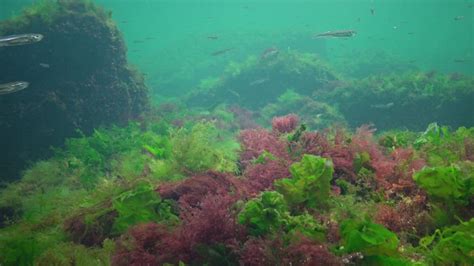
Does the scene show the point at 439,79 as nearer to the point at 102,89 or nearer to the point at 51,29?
the point at 102,89

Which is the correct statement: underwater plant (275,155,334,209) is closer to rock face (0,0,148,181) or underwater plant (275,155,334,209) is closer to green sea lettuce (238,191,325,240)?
green sea lettuce (238,191,325,240)

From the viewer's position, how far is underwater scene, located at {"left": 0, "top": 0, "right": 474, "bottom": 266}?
358 centimetres

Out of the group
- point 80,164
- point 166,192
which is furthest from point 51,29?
point 166,192

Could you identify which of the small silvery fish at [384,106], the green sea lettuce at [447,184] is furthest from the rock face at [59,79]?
the small silvery fish at [384,106]

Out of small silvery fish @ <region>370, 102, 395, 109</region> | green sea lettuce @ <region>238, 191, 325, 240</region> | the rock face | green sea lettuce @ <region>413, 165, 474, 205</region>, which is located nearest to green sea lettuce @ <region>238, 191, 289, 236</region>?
green sea lettuce @ <region>238, 191, 325, 240</region>

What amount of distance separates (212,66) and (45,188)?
3293cm

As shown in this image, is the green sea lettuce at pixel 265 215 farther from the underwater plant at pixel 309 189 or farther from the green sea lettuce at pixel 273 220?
the underwater plant at pixel 309 189

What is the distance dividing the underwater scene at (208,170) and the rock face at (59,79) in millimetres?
53

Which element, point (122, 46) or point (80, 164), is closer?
point (80, 164)

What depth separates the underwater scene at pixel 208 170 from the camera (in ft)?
11.7

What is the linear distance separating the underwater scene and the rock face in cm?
5

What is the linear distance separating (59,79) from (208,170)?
11.0m

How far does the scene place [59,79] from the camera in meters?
13.6

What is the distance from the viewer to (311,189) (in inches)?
172
